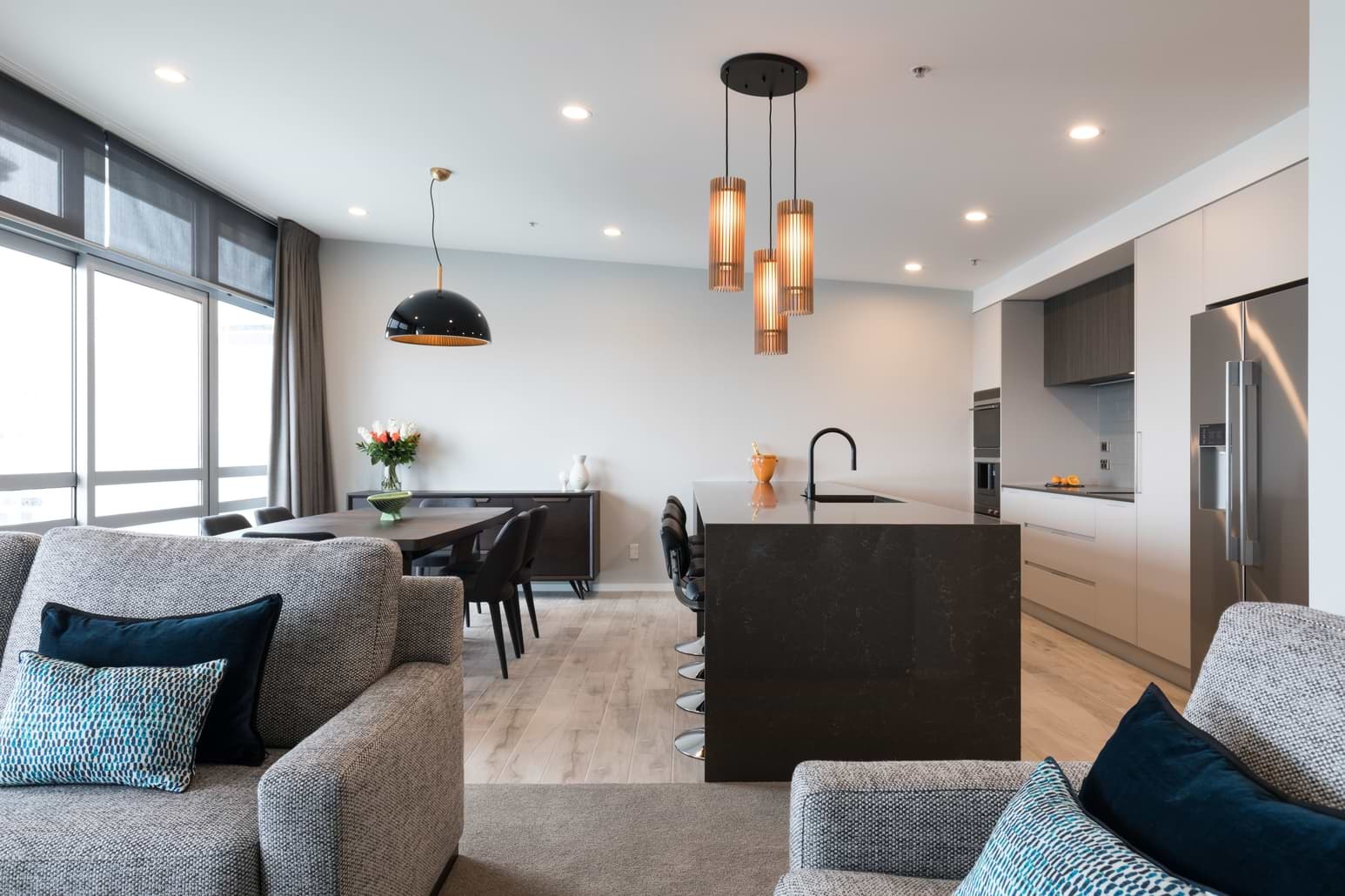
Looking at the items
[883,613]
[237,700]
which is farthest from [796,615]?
[237,700]

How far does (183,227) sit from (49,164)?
106cm

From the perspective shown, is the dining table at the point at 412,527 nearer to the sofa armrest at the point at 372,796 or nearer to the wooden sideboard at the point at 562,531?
the wooden sideboard at the point at 562,531

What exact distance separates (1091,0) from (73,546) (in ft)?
10.5

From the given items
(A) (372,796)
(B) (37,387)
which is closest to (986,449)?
(A) (372,796)

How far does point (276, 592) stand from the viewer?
5.90 feet

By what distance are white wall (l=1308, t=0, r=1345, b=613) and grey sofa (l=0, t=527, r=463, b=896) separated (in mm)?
2159

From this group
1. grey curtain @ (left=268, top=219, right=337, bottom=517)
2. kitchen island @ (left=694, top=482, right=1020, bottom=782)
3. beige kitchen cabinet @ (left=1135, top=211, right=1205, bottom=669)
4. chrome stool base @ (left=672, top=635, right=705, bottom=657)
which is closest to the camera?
kitchen island @ (left=694, top=482, right=1020, bottom=782)

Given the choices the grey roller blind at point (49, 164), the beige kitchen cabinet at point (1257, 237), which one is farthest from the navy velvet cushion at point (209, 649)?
the beige kitchen cabinet at point (1257, 237)

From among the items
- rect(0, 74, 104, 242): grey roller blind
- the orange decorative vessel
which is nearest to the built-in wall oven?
the orange decorative vessel

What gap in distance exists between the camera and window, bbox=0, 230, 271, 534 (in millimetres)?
3793

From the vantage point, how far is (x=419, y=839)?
5.66ft

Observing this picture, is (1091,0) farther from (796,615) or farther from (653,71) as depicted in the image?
(796,615)

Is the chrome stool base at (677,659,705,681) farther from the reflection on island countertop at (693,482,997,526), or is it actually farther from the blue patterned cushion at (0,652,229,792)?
the blue patterned cushion at (0,652,229,792)

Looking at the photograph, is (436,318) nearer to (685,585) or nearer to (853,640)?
(685,585)
